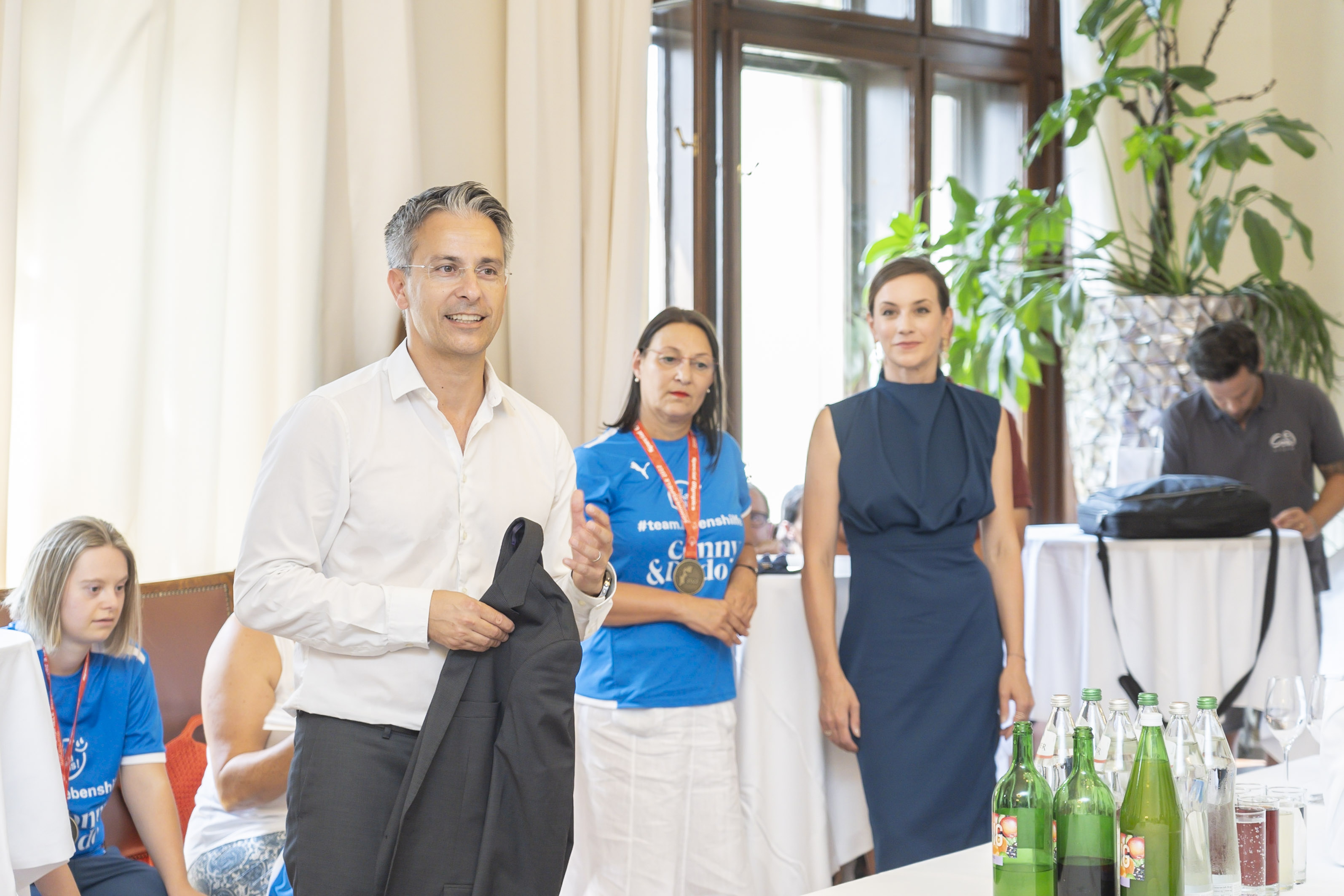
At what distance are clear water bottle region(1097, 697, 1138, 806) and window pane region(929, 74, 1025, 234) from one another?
3.71 m

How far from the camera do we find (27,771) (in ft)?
6.15

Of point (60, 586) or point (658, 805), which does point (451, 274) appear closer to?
point (60, 586)

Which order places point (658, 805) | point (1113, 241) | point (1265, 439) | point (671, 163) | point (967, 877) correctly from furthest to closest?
point (1113, 241), point (671, 163), point (1265, 439), point (658, 805), point (967, 877)

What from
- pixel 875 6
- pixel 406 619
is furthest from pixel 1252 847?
pixel 875 6

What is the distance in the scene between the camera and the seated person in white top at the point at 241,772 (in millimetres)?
2326

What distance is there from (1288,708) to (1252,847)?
18.7 inches

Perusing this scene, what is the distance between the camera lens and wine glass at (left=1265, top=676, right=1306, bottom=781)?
5.88ft

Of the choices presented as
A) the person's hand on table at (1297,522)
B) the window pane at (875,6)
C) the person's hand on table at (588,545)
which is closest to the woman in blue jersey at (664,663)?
the person's hand on table at (588,545)

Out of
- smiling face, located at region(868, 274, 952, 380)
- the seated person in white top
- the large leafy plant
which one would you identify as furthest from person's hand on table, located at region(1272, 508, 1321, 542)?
the seated person in white top

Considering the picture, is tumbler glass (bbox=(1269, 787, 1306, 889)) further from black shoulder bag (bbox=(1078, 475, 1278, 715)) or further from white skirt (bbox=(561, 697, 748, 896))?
black shoulder bag (bbox=(1078, 475, 1278, 715))

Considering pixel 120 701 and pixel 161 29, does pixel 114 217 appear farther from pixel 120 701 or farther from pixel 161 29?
pixel 120 701

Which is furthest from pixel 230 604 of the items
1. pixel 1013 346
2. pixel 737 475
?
pixel 1013 346

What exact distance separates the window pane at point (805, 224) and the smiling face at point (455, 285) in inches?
106

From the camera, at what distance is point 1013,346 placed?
464 cm
